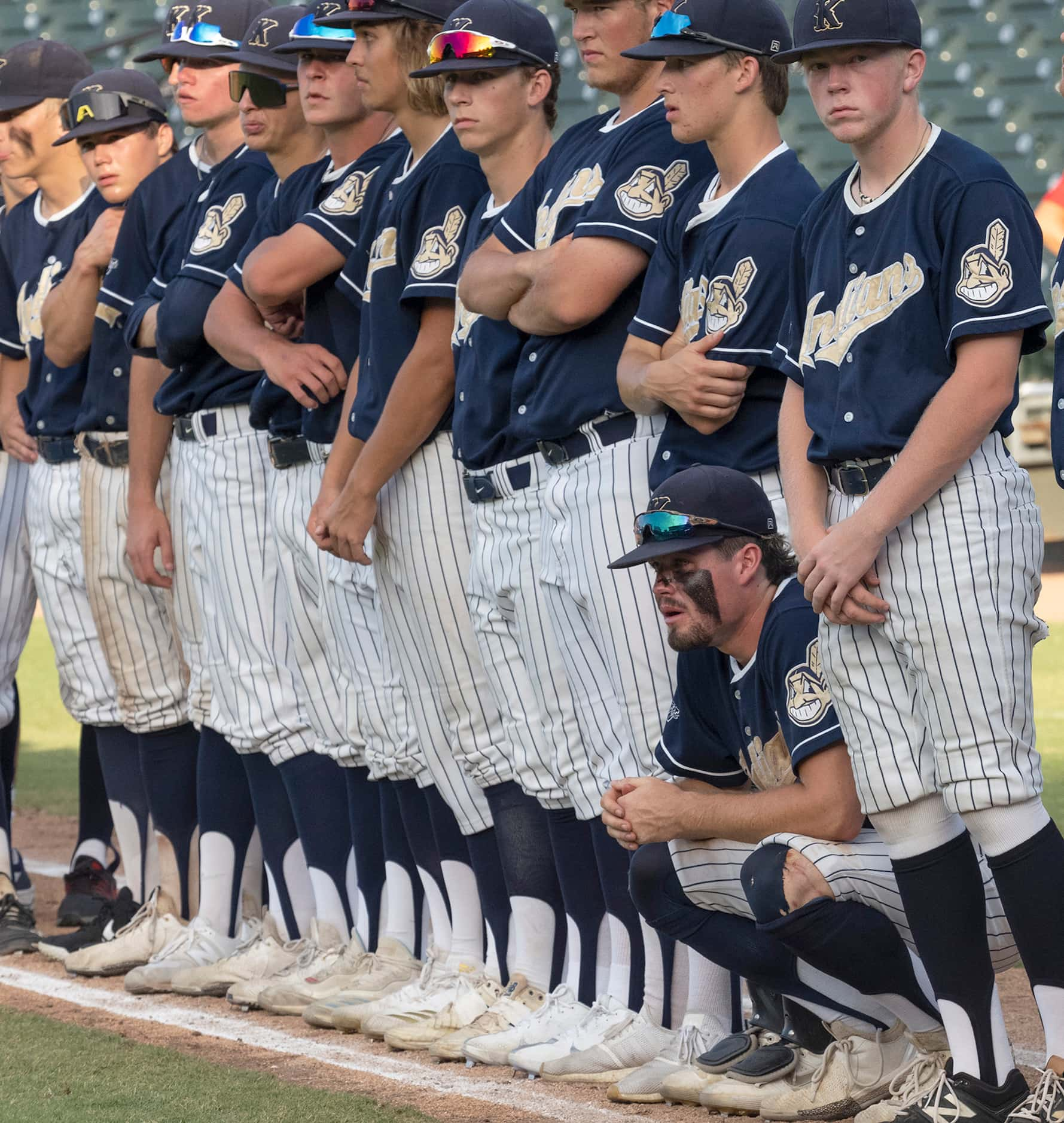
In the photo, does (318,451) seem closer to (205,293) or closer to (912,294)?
(205,293)

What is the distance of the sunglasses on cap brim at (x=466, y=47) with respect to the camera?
11.7 ft

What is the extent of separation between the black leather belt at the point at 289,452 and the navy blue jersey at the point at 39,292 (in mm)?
878

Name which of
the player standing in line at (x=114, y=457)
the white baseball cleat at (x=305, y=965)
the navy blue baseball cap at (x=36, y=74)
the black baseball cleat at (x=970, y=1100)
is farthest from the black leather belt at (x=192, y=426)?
the black baseball cleat at (x=970, y=1100)

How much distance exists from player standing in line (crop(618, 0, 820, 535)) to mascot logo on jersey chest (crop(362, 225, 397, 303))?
77cm

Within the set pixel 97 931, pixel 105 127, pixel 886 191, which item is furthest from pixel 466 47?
pixel 97 931

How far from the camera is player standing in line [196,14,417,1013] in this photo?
13.2 ft

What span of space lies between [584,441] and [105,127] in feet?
6.41

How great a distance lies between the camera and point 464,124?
362 centimetres

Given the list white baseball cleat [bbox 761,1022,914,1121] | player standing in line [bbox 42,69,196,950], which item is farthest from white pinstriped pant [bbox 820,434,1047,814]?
player standing in line [bbox 42,69,196,950]

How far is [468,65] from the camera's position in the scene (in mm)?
3561

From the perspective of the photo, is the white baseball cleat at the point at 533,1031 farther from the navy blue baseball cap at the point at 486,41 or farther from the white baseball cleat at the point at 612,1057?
the navy blue baseball cap at the point at 486,41

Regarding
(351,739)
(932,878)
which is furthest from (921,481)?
(351,739)

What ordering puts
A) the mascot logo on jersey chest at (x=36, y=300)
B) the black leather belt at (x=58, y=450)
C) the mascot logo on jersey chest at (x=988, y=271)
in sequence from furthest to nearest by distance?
the mascot logo on jersey chest at (x=36, y=300) < the black leather belt at (x=58, y=450) < the mascot logo on jersey chest at (x=988, y=271)

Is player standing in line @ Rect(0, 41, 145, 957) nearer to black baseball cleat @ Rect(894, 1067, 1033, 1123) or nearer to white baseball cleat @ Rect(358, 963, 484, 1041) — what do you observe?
white baseball cleat @ Rect(358, 963, 484, 1041)
